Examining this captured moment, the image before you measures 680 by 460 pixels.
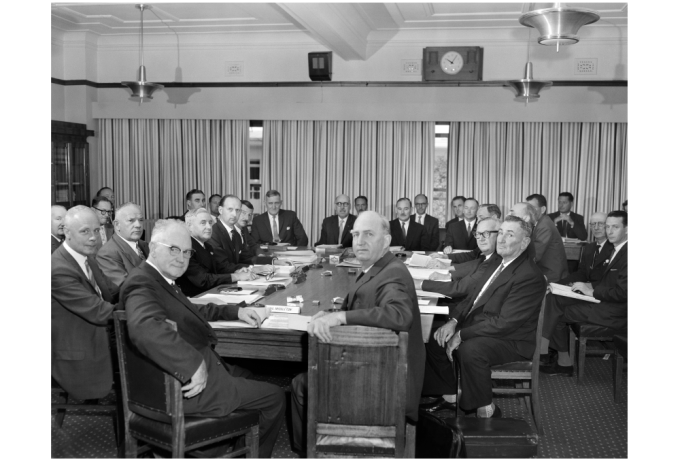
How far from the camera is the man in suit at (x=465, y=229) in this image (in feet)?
25.5

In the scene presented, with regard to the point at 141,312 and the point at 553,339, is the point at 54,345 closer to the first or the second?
the point at 141,312

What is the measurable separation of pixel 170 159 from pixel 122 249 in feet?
18.8

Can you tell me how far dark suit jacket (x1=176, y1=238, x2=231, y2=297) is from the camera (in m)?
4.78

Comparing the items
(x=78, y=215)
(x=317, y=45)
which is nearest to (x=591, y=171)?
(x=317, y=45)

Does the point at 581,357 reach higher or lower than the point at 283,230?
lower

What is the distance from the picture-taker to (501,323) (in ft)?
12.6

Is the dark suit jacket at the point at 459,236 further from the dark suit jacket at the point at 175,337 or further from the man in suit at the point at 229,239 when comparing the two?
the dark suit jacket at the point at 175,337

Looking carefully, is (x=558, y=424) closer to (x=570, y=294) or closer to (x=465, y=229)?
(x=570, y=294)

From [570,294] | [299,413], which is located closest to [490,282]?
[570,294]

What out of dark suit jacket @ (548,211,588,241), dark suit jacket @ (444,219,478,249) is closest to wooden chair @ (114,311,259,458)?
dark suit jacket @ (444,219,478,249)

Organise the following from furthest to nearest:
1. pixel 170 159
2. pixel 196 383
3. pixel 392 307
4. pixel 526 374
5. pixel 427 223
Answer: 1. pixel 170 159
2. pixel 427 223
3. pixel 526 374
4. pixel 392 307
5. pixel 196 383

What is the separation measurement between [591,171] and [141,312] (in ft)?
25.2

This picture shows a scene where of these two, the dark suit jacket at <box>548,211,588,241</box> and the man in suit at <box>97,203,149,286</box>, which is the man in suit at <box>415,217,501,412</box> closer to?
the man in suit at <box>97,203,149,286</box>
